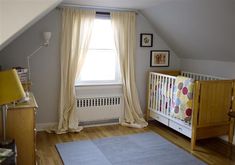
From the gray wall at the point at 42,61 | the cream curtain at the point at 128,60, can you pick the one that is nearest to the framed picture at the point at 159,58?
the cream curtain at the point at 128,60

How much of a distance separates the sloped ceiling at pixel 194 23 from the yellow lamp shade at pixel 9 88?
6.27ft

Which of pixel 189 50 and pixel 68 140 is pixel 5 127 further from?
pixel 189 50

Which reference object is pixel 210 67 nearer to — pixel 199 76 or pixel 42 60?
pixel 199 76

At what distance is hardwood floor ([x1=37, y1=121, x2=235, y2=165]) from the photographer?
3068 mm

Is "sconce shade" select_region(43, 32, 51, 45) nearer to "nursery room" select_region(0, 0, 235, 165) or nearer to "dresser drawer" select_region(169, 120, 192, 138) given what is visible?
"nursery room" select_region(0, 0, 235, 165)

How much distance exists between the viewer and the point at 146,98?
4.59 m

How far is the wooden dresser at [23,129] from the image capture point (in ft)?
8.07

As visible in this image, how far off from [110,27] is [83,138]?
6.13ft

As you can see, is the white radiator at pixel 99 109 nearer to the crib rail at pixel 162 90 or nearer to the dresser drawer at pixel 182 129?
the crib rail at pixel 162 90

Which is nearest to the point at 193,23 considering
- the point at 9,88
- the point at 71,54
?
the point at 71,54

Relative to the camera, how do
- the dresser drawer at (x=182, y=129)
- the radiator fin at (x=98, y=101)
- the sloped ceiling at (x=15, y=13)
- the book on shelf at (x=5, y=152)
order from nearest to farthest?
the book on shelf at (x=5, y=152), the sloped ceiling at (x=15, y=13), the dresser drawer at (x=182, y=129), the radiator fin at (x=98, y=101)

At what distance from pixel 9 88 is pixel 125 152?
180cm

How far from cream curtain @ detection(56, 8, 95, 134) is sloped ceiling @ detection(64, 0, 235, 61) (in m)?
0.26

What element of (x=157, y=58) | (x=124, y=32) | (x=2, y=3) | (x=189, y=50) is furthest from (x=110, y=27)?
(x=2, y=3)
